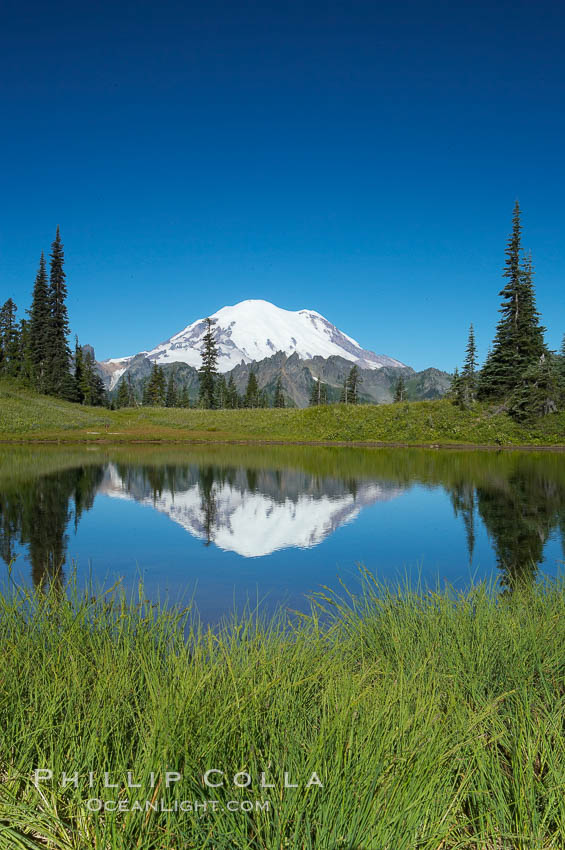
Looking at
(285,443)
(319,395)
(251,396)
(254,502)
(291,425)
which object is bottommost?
(254,502)

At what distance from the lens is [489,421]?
1886 inches

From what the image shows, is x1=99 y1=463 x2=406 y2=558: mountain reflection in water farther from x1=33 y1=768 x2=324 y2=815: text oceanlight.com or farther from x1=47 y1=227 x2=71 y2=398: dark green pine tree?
x1=47 y1=227 x2=71 y2=398: dark green pine tree

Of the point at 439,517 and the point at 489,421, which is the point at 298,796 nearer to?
the point at 439,517

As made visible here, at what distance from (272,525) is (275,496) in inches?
204

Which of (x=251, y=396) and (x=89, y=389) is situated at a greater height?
(x=251, y=396)

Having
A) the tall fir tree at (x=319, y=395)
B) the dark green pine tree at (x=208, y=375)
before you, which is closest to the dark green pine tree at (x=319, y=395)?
the tall fir tree at (x=319, y=395)

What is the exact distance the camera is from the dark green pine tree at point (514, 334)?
169 ft

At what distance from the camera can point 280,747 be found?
325cm

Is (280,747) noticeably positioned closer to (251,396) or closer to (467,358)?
(467,358)

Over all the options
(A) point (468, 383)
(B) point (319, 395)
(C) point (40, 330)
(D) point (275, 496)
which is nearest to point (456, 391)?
(A) point (468, 383)

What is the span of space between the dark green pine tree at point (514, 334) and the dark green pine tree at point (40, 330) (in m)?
53.1

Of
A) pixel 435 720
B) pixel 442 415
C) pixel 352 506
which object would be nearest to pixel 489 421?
pixel 442 415

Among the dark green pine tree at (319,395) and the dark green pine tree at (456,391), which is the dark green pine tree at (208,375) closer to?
the dark green pine tree at (319,395)

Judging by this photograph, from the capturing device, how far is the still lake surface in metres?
10.3
